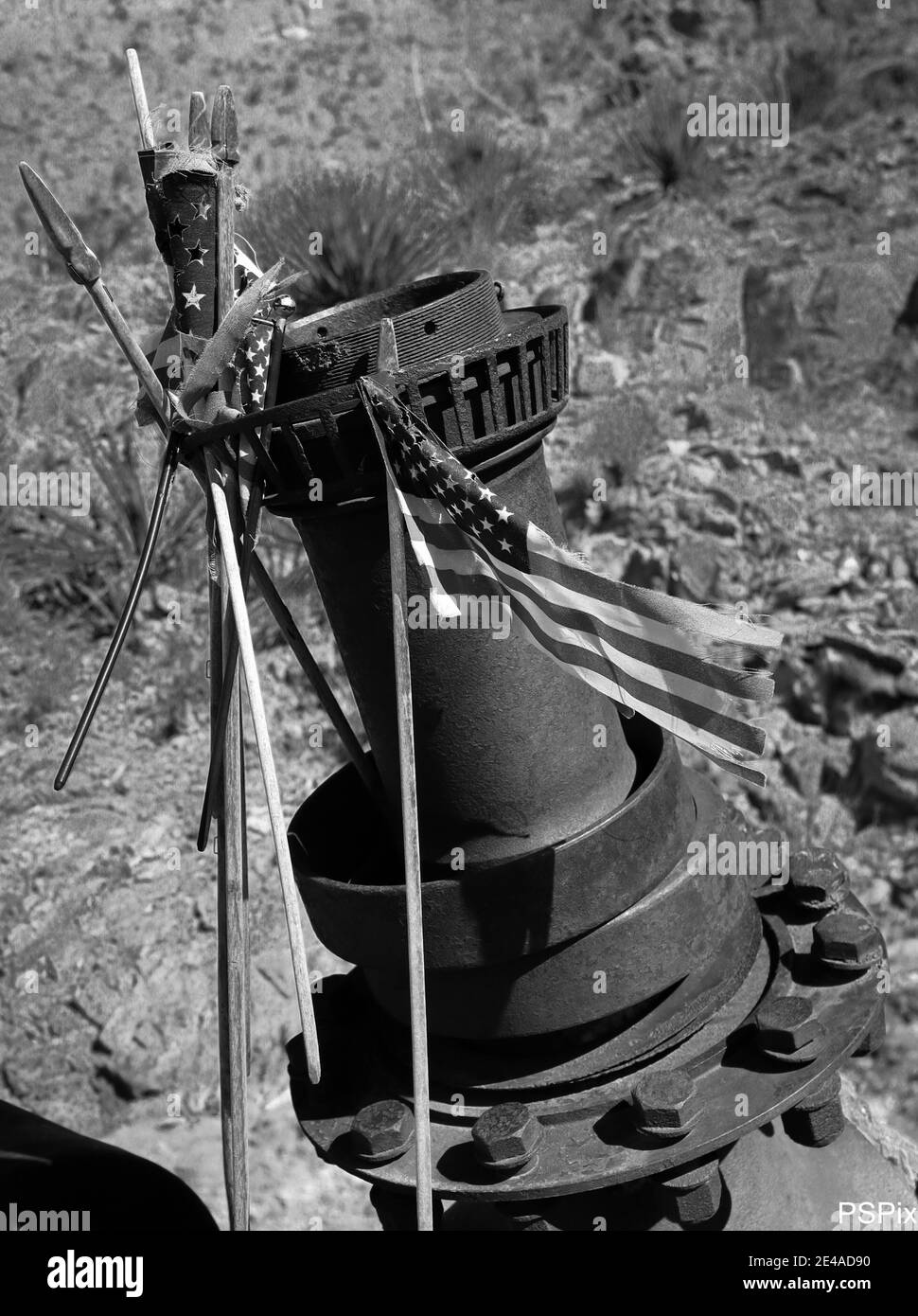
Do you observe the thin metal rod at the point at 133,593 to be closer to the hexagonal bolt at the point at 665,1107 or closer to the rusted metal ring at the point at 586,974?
the rusted metal ring at the point at 586,974

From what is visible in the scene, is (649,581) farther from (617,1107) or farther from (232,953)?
(232,953)

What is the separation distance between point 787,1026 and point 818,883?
0.47m

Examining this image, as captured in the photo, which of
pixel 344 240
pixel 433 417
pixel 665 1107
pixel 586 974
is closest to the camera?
pixel 433 417

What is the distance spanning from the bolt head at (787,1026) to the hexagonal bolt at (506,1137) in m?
0.40

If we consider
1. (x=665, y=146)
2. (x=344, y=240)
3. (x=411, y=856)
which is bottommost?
(x=411, y=856)

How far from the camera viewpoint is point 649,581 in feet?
18.7

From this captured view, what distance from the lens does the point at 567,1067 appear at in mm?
2217

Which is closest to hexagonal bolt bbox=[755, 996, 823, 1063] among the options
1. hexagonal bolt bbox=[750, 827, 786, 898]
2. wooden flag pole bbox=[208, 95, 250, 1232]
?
hexagonal bolt bbox=[750, 827, 786, 898]

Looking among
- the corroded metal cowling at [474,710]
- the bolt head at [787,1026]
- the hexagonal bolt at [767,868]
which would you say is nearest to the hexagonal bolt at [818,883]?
the hexagonal bolt at [767,868]

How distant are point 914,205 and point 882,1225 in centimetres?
607

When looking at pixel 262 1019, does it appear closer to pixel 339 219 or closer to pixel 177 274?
pixel 177 274

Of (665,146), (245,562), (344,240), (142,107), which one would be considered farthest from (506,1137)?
(665,146)

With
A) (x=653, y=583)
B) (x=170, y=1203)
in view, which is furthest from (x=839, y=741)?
(x=170, y=1203)

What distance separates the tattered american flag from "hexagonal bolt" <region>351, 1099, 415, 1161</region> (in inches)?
30.6
